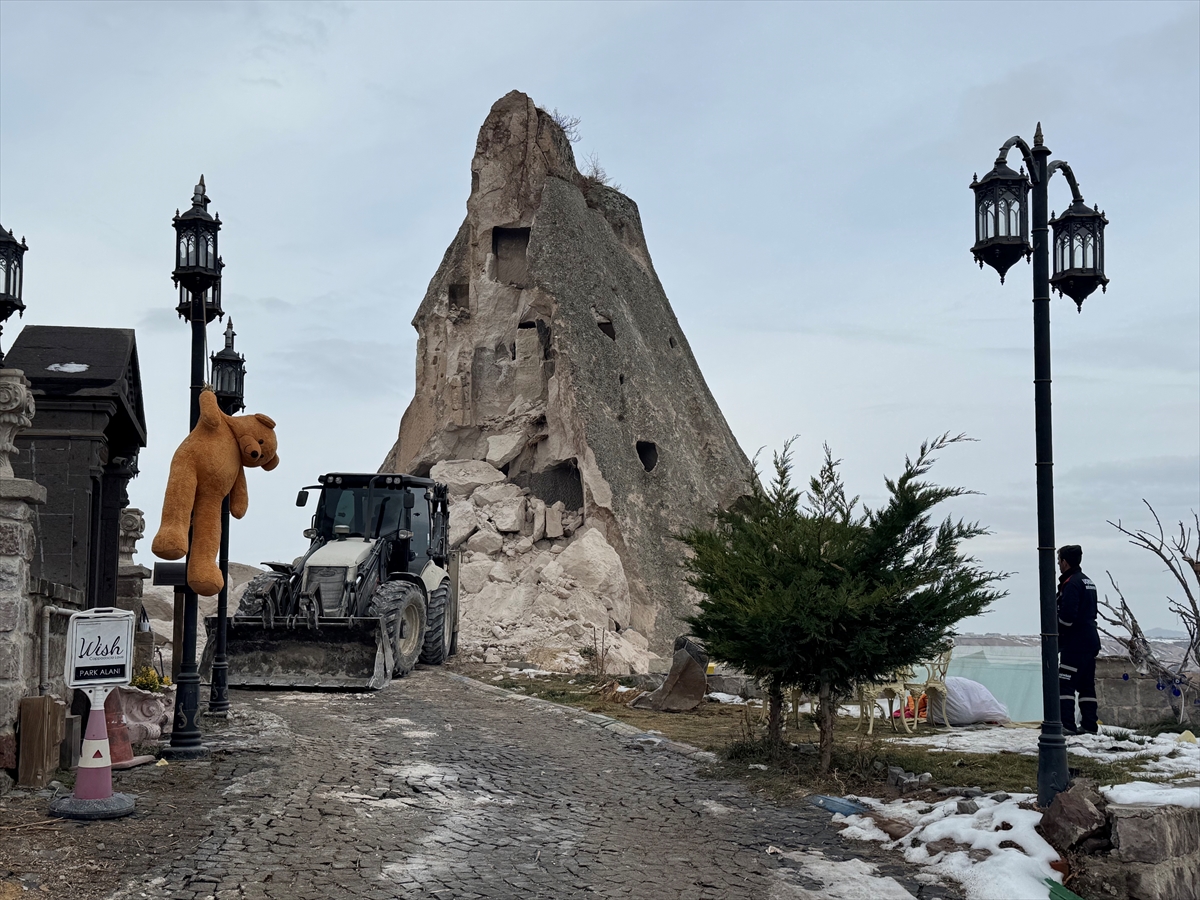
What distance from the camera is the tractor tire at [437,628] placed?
19.0 m

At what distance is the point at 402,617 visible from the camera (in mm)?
17125

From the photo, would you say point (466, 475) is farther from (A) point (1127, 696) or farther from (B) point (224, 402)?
(A) point (1127, 696)

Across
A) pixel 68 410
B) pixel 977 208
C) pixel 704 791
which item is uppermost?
pixel 977 208

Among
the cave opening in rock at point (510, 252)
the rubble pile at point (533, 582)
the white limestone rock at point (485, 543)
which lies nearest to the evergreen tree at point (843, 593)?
the rubble pile at point (533, 582)

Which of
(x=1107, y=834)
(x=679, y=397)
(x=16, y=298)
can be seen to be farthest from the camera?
(x=679, y=397)

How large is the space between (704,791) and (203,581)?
4642 millimetres

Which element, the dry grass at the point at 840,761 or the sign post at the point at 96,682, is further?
the dry grass at the point at 840,761

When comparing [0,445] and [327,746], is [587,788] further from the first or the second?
[0,445]

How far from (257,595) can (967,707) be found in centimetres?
1004

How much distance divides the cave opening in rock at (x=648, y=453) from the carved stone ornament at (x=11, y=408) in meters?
23.9

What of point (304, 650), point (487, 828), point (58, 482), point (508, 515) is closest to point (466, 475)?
point (508, 515)

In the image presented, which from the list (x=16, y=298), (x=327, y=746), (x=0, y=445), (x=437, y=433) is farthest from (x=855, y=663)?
(x=437, y=433)

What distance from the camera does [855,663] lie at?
9.62 m

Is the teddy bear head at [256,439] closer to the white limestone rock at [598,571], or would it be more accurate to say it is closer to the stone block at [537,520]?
the white limestone rock at [598,571]
